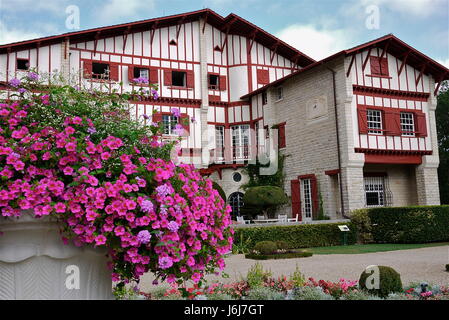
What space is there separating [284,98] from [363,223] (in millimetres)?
7269

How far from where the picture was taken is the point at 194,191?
117 inches

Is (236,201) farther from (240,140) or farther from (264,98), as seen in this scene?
(264,98)

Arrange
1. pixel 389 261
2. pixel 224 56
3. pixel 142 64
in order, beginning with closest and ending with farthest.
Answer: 1. pixel 389 261
2. pixel 142 64
3. pixel 224 56

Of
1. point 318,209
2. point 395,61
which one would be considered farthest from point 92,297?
point 395,61

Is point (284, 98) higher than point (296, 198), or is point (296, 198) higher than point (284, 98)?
point (284, 98)

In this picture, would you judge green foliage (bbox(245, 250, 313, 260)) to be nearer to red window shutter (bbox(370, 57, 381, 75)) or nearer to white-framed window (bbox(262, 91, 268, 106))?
red window shutter (bbox(370, 57, 381, 75))

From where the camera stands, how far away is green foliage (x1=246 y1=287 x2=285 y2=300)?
5573 mm

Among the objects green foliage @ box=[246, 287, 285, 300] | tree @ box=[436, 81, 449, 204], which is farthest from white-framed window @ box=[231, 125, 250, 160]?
green foliage @ box=[246, 287, 285, 300]

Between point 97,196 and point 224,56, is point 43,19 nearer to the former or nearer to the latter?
point 97,196

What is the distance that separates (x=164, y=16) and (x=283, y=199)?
10.0 meters

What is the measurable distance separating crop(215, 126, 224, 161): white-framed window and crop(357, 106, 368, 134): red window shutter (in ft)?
22.8

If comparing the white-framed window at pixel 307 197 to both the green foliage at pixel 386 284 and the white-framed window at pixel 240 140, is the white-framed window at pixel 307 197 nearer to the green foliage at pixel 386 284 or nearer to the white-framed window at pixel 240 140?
the white-framed window at pixel 240 140

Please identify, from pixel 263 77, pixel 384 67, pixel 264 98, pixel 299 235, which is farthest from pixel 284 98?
pixel 299 235

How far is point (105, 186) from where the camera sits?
2.52 meters
